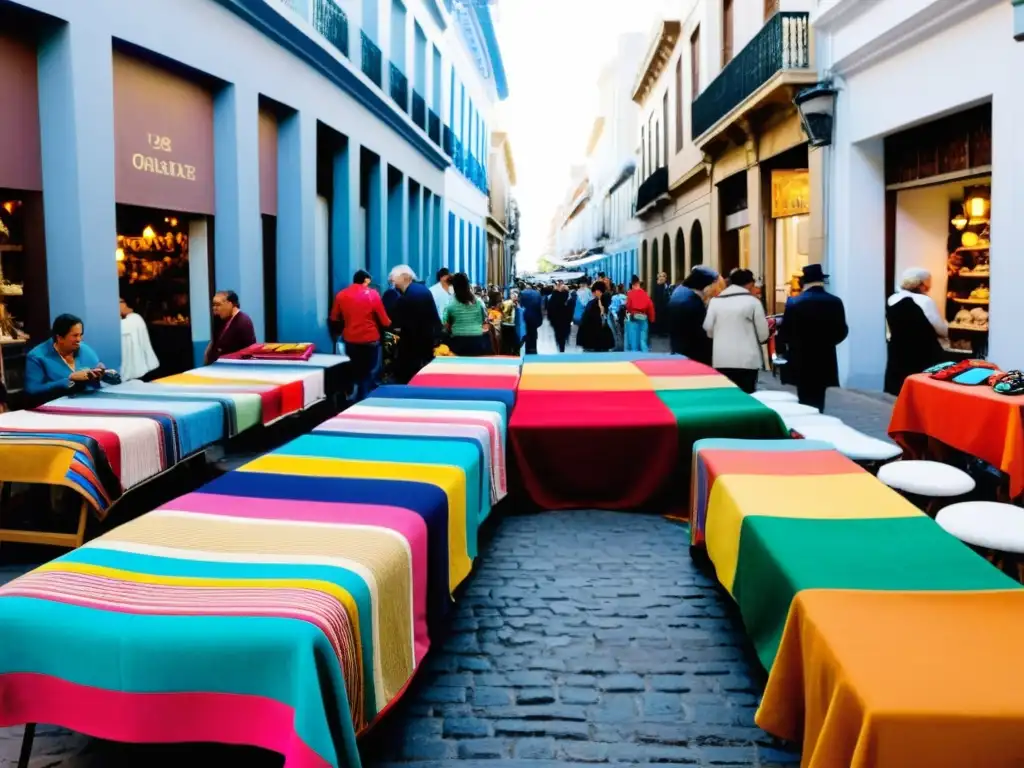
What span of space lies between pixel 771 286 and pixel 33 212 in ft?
41.8

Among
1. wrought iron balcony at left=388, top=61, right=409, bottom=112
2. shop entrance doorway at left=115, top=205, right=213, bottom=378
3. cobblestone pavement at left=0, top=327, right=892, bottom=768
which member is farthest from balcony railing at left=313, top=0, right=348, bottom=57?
cobblestone pavement at left=0, top=327, right=892, bottom=768

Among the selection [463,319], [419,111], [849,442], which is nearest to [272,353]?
[463,319]

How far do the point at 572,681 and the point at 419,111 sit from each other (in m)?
19.2

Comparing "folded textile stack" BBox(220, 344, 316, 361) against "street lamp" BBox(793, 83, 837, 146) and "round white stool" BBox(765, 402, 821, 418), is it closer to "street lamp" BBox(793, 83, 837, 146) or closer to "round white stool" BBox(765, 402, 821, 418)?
"round white stool" BBox(765, 402, 821, 418)

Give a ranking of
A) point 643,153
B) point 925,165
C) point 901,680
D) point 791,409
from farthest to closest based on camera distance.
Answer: point 643,153 → point 925,165 → point 791,409 → point 901,680

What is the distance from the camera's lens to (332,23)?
14453 millimetres

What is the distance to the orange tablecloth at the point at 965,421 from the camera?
19.0ft

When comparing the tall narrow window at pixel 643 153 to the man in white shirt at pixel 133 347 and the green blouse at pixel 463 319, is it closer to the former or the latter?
the green blouse at pixel 463 319

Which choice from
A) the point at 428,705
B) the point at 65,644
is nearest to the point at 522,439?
the point at 428,705

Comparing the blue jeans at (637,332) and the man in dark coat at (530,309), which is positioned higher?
the man in dark coat at (530,309)

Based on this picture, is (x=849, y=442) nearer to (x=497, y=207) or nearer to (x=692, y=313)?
(x=692, y=313)

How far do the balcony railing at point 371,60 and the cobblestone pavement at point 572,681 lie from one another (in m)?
12.5

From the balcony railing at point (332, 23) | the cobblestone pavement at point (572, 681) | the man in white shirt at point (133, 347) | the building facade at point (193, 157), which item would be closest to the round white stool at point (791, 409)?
the cobblestone pavement at point (572, 681)

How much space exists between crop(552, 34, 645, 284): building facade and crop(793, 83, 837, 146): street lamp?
26.3m
